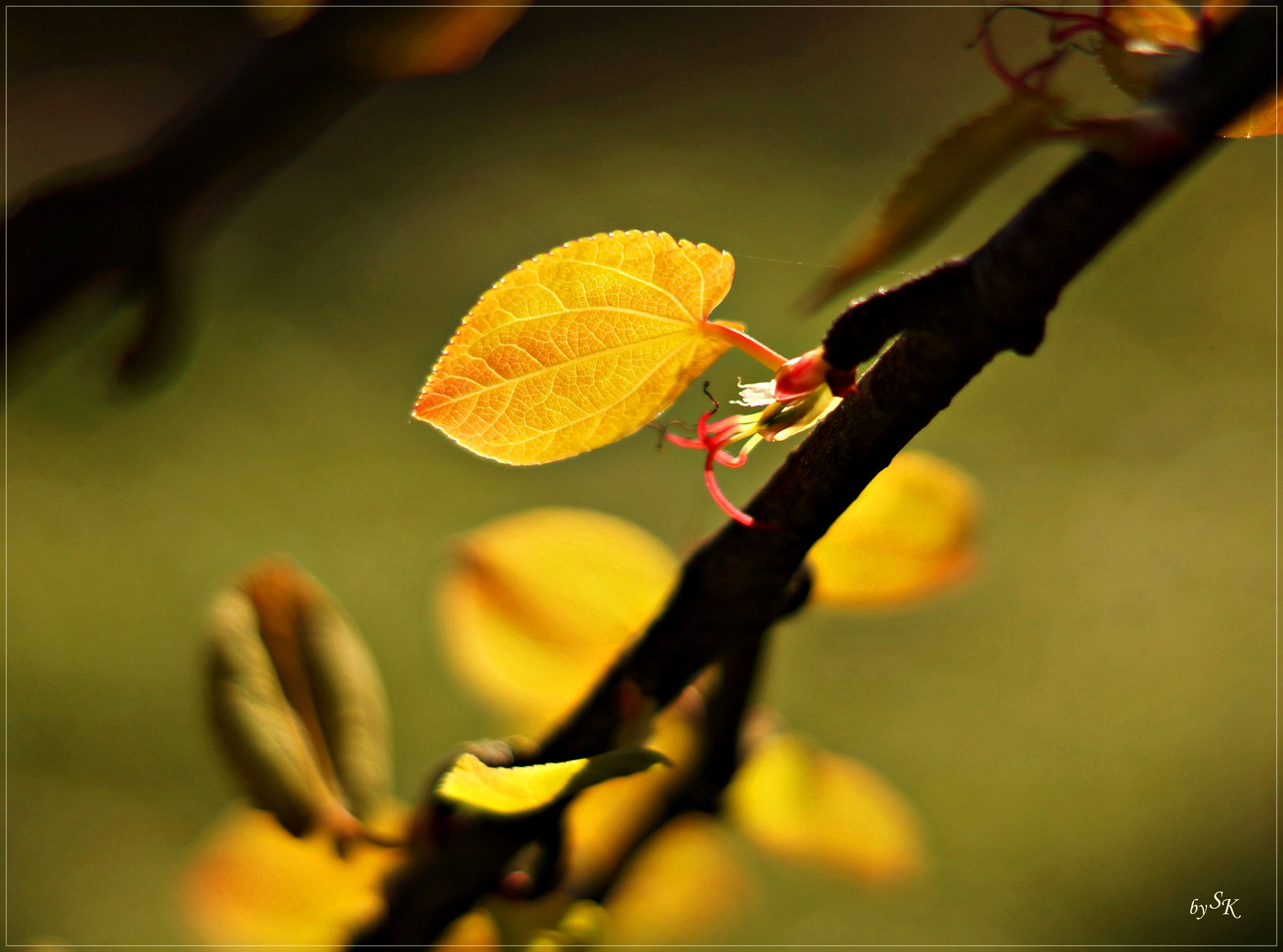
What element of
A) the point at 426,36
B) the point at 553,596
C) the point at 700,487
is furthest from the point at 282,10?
the point at 700,487

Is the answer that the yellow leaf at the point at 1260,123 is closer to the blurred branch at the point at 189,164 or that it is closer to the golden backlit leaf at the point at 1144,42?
the golden backlit leaf at the point at 1144,42

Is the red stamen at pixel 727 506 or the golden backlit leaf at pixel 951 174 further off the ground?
the golden backlit leaf at pixel 951 174

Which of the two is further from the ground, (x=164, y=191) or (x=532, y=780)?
(x=164, y=191)

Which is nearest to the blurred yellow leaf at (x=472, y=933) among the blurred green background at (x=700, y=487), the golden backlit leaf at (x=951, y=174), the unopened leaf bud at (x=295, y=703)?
the unopened leaf bud at (x=295, y=703)

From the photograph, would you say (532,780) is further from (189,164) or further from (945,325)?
(189,164)

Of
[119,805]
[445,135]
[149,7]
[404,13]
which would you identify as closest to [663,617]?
[404,13]

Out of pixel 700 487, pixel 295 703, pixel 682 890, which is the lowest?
pixel 700 487
